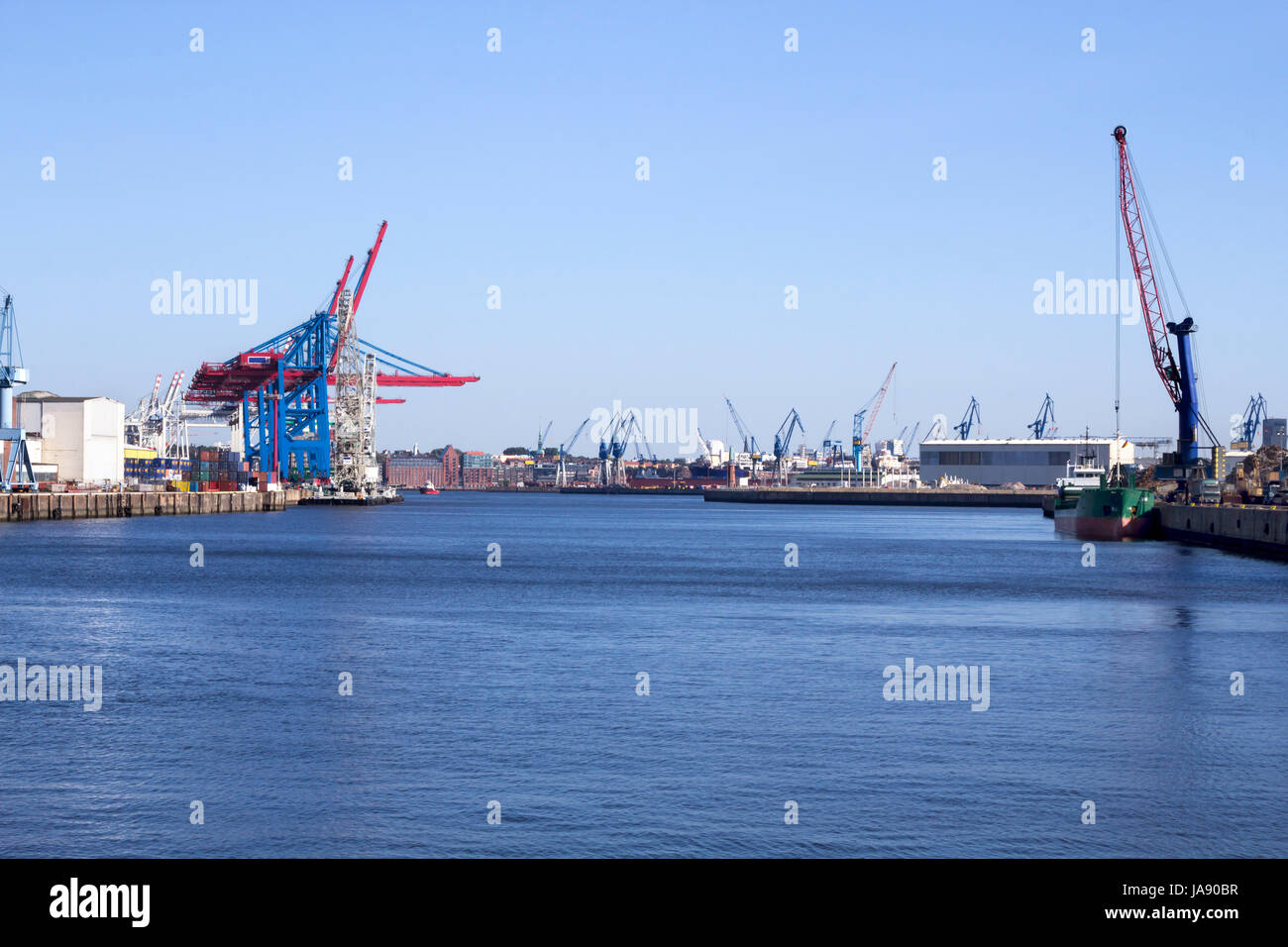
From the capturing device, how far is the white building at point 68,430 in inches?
4528

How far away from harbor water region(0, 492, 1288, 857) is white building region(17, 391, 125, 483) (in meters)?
76.5

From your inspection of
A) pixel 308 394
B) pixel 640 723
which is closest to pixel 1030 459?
pixel 308 394

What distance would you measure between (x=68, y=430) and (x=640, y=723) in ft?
355

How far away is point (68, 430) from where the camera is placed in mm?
115062

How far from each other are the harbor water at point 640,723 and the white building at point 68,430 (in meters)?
76.5

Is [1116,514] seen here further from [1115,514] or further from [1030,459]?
[1030,459]

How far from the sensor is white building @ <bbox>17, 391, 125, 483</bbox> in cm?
11500

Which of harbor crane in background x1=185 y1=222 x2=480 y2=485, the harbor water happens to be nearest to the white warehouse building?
harbor crane in background x1=185 y1=222 x2=480 y2=485

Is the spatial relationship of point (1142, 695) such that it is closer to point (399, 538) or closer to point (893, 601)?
point (893, 601)

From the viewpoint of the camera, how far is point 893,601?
38.5 metres

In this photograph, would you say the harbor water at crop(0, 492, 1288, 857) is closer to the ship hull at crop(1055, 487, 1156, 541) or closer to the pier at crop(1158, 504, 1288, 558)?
the pier at crop(1158, 504, 1288, 558)

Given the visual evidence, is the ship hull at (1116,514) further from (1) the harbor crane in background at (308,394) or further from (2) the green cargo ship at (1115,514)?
(1) the harbor crane in background at (308,394)

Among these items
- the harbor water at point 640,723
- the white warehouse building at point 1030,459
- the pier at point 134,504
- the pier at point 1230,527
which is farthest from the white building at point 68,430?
the white warehouse building at point 1030,459
